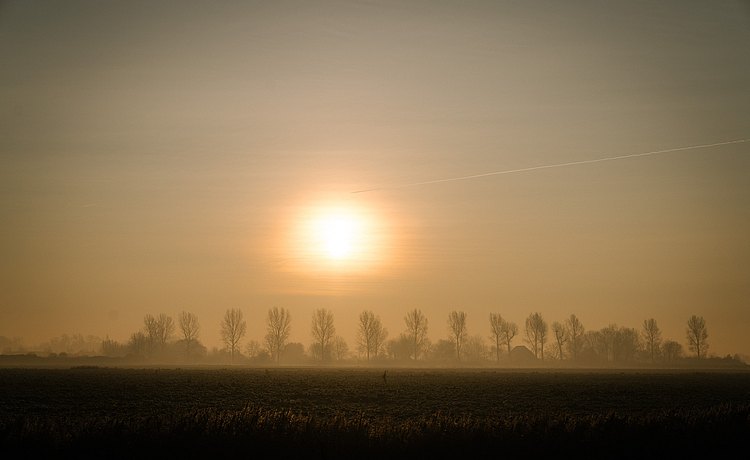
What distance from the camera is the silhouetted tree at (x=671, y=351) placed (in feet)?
575

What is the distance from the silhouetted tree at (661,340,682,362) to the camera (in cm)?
17538

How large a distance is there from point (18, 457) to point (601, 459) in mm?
13975

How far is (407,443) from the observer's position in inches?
660

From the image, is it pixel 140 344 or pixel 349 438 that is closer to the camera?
pixel 349 438

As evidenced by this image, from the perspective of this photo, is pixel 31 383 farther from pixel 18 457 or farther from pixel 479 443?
pixel 479 443

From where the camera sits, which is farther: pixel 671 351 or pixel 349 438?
pixel 671 351

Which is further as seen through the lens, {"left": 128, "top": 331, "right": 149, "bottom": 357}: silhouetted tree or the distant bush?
{"left": 128, "top": 331, "right": 149, "bottom": 357}: silhouetted tree

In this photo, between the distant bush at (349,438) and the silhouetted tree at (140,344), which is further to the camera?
the silhouetted tree at (140,344)

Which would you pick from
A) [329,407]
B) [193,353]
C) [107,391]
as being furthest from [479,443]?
[193,353]

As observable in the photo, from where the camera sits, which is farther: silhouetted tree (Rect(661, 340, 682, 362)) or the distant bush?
silhouetted tree (Rect(661, 340, 682, 362))

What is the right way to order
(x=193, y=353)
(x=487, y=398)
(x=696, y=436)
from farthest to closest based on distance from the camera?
(x=193, y=353) → (x=487, y=398) → (x=696, y=436)

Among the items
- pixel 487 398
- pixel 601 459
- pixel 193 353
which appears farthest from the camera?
pixel 193 353

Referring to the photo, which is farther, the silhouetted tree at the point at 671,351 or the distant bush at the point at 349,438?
the silhouetted tree at the point at 671,351

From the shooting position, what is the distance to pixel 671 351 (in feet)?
579
